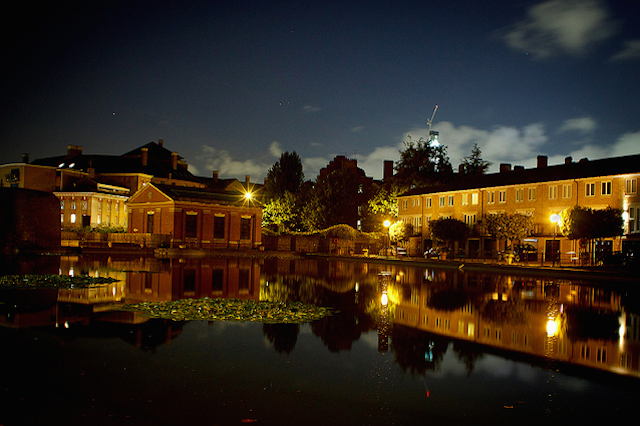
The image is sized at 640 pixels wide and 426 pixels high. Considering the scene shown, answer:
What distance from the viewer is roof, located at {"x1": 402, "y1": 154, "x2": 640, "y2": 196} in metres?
45.7

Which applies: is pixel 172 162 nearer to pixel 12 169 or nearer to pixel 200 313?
pixel 12 169

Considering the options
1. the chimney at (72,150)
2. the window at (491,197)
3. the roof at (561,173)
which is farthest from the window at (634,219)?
the chimney at (72,150)

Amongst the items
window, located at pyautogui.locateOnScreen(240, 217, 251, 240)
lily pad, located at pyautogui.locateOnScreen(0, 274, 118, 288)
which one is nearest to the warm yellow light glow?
lily pad, located at pyautogui.locateOnScreen(0, 274, 118, 288)

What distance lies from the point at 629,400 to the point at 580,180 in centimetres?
4603

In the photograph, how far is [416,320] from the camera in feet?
42.7

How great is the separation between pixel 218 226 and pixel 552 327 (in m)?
50.9

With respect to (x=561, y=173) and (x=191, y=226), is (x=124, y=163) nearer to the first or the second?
(x=191, y=226)

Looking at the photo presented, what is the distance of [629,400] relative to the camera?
6.84 meters

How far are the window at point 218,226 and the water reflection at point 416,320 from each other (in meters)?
38.6

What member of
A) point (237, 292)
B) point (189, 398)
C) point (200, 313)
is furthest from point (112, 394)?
point (237, 292)

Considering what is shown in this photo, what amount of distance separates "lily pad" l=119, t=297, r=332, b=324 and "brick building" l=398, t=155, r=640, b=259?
3446 centimetres

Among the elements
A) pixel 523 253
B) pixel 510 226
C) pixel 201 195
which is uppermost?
pixel 201 195

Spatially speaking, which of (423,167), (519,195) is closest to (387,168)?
(423,167)

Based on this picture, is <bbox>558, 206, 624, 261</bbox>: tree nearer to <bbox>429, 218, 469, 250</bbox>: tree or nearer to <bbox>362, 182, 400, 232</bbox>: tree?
<bbox>429, 218, 469, 250</bbox>: tree
